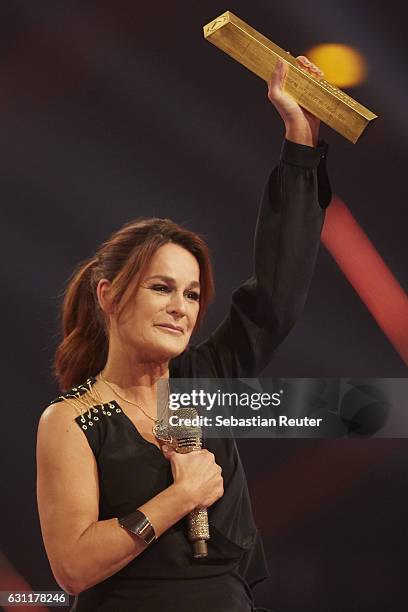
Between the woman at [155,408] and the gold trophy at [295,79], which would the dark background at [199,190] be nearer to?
the woman at [155,408]

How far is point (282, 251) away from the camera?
1415 mm

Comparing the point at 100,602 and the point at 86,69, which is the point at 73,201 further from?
the point at 100,602

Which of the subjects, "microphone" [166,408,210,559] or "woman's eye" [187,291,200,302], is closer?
"microphone" [166,408,210,559]

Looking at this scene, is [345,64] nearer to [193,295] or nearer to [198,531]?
[193,295]

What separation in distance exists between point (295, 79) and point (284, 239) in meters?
0.24

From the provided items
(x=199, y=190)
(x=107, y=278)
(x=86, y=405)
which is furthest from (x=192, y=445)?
(x=199, y=190)

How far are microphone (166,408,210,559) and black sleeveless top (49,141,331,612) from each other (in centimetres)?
3

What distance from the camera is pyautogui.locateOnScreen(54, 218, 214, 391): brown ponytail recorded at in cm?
144

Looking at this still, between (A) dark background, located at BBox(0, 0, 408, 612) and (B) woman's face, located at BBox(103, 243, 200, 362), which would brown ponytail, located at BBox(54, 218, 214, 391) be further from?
(A) dark background, located at BBox(0, 0, 408, 612)

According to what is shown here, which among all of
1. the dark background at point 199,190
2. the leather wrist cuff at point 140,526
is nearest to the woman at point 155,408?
the leather wrist cuff at point 140,526

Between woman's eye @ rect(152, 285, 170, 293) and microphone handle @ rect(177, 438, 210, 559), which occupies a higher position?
woman's eye @ rect(152, 285, 170, 293)

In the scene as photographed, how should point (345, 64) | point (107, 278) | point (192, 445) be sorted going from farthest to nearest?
1. point (345, 64)
2. point (107, 278)
3. point (192, 445)

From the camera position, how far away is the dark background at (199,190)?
223cm

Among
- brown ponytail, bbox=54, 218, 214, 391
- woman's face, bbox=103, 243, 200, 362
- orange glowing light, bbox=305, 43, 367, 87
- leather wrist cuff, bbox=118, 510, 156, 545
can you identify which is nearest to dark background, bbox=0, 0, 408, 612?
orange glowing light, bbox=305, 43, 367, 87
